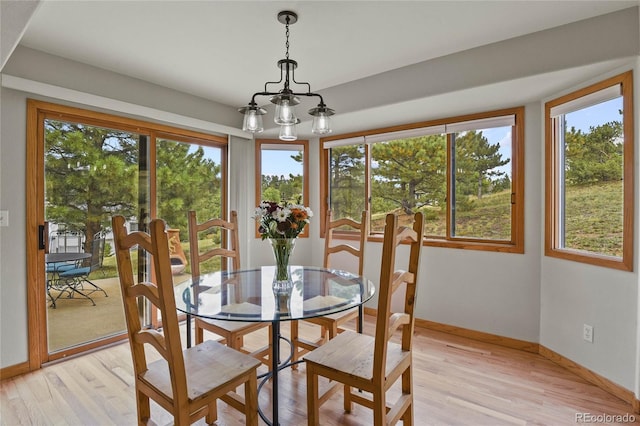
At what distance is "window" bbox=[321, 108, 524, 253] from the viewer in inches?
116

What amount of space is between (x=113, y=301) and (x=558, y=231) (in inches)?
156

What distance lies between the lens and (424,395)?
2164 mm

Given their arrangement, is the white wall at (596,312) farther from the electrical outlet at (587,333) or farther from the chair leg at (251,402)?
the chair leg at (251,402)

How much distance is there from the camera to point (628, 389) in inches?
81.2

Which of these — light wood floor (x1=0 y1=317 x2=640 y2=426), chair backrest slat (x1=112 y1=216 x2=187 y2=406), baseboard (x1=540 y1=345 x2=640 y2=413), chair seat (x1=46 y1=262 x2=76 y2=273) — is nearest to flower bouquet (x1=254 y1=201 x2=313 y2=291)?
chair backrest slat (x1=112 y1=216 x2=187 y2=406)

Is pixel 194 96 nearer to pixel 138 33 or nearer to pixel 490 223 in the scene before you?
pixel 138 33

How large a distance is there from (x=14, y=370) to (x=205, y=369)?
6.37 feet

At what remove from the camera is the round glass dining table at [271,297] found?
5.23 feet

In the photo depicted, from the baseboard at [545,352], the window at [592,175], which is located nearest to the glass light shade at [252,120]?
the window at [592,175]

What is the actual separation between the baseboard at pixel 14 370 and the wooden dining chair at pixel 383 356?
7.57 ft

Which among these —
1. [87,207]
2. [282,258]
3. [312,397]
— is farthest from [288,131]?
[87,207]

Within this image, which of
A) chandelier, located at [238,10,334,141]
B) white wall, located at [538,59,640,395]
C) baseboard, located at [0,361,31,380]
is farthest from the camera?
baseboard, located at [0,361,31,380]

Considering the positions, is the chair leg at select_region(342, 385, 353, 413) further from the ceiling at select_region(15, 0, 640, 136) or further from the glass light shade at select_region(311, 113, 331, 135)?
the ceiling at select_region(15, 0, 640, 136)

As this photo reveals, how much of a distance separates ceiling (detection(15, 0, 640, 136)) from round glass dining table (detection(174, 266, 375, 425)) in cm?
171
